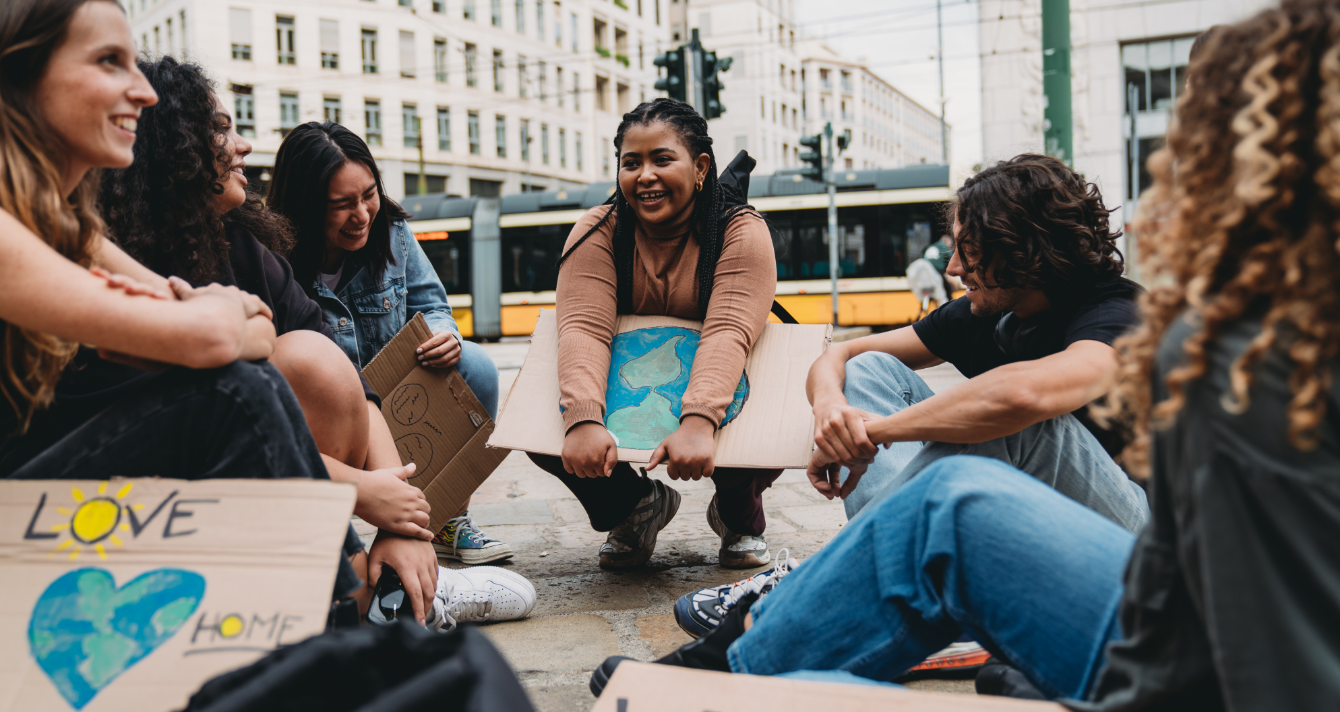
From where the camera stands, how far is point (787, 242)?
1498 cm

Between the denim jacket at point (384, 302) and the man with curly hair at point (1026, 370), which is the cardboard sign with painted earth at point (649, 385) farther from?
the denim jacket at point (384, 302)

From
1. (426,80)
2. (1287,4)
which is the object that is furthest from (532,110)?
(1287,4)

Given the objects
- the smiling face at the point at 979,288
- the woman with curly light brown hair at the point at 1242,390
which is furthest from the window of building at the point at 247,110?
the woman with curly light brown hair at the point at 1242,390

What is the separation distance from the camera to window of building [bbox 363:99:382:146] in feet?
110

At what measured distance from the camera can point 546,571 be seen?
9.75 feet

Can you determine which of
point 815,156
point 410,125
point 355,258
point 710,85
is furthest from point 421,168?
point 355,258

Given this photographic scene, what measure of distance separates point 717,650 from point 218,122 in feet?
5.94

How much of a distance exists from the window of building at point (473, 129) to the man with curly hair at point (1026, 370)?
116ft

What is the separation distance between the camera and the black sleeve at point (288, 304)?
7.44ft

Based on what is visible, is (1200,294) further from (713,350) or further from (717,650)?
(713,350)

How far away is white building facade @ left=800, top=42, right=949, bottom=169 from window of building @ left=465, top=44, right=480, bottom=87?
31757mm

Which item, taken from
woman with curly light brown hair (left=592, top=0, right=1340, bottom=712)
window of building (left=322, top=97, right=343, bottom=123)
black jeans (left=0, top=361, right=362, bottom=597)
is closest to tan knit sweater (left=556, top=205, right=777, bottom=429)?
black jeans (left=0, top=361, right=362, bottom=597)

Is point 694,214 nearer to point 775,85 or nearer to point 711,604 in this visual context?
point 711,604

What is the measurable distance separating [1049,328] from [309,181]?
2.30m
